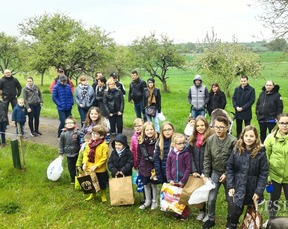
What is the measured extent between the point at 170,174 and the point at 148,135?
2.55 feet

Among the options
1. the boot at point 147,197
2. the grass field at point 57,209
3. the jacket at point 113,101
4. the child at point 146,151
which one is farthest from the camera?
the jacket at point 113,101

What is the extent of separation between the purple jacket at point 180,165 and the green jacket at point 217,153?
0.31 m

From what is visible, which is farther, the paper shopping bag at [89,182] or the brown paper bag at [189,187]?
the paper shopping bag at [89,182]

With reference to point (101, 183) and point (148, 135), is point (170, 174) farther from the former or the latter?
point (101, 183)

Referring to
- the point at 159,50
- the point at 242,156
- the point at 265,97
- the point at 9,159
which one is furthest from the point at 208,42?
the point at 242,156

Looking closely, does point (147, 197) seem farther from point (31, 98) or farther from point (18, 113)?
point (31, 98)

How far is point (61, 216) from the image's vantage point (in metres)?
5.91

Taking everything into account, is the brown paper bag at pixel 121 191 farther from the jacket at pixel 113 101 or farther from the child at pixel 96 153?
the jacket at pixel 113 101

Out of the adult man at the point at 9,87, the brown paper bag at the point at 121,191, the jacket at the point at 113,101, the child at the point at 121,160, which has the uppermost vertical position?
the adult man at the point at 9,87

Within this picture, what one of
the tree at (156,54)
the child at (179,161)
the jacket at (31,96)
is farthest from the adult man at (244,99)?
the tree at (156,54)

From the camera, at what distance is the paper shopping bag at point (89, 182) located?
242 inches

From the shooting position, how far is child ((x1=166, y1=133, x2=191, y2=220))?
5.32m

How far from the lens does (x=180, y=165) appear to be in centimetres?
535

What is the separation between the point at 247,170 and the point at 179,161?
1.15 meters
